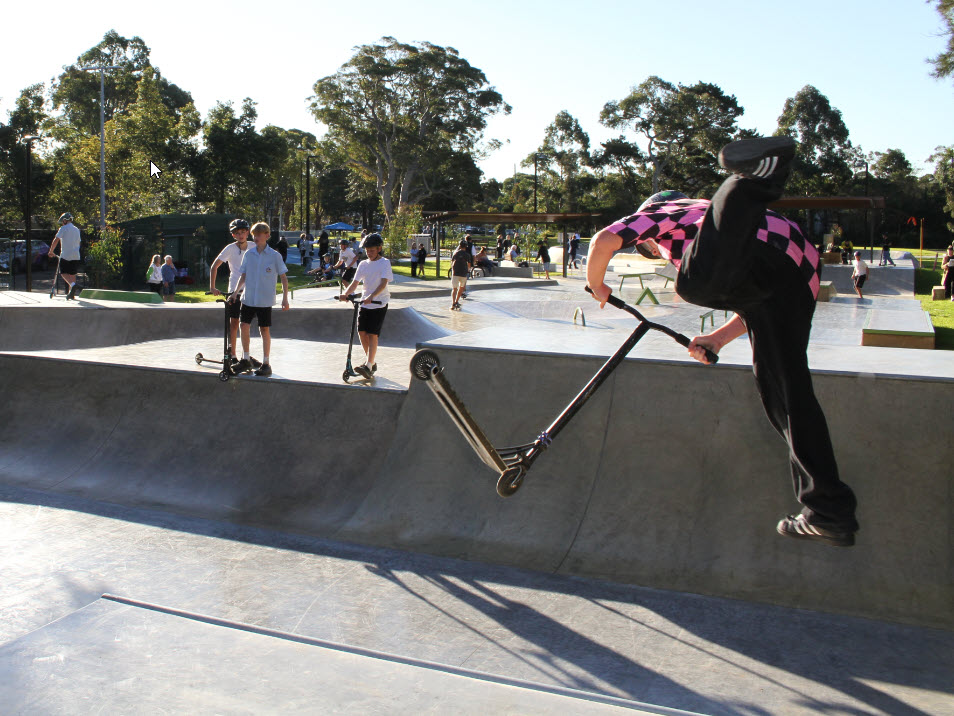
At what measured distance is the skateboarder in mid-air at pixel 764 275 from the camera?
2.90 m

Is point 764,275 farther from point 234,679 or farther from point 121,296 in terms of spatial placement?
point 121,296

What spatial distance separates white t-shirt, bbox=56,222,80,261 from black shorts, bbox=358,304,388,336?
28.3 ft

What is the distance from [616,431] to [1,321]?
40.7ft

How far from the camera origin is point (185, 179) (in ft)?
158

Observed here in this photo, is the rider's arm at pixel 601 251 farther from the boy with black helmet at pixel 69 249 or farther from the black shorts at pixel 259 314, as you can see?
the boy with black helmet at pixel 69 249

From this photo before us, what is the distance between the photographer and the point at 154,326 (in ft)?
43.2

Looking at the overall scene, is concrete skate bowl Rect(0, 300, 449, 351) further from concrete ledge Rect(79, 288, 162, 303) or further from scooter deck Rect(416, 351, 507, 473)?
scooter deck Rect(416, 351, 507, 473)

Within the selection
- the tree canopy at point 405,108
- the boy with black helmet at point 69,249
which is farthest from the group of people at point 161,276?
the tree canopy at point 405,108

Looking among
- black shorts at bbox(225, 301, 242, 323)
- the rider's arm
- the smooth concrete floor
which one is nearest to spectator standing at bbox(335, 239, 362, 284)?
black shorts at bbox(225, 301, 242, 323)

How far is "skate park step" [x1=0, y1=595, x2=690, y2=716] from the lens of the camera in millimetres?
3051

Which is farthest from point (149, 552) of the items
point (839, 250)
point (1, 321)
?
point (839, 250)

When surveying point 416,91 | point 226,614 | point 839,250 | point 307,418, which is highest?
point 416,91

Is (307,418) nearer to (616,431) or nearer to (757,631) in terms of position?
(616,431)

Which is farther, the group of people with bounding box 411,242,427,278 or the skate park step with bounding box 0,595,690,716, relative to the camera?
the group of people with bounding box 411,242,427,278
